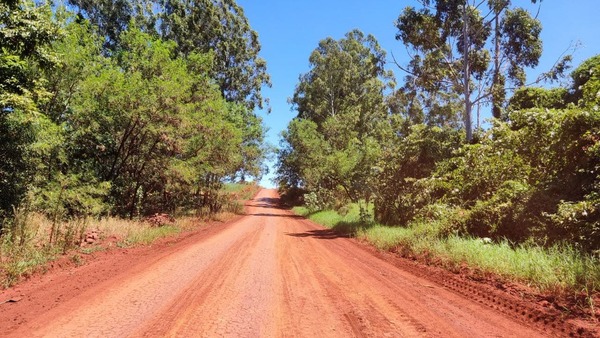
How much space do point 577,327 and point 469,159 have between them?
347 inches

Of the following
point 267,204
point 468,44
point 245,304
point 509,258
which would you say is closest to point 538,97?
point 468,44

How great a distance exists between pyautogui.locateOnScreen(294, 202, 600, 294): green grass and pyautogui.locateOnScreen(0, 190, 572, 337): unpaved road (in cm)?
131

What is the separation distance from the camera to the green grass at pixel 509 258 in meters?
5.50

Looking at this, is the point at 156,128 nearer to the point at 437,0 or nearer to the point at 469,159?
the point at 469,159

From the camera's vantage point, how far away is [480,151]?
39.8ft

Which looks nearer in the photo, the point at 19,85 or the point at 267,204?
the point at 19,85

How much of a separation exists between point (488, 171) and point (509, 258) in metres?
5.31

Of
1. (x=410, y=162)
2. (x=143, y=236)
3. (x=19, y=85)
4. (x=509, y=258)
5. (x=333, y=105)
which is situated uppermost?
(x=333, y=105)

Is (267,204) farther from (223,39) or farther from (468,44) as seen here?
(468,44)

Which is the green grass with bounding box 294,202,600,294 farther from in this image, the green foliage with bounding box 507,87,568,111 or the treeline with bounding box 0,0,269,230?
the green foliage with bounding box 507,87,568,111

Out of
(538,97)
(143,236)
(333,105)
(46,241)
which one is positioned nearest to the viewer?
(46,241)

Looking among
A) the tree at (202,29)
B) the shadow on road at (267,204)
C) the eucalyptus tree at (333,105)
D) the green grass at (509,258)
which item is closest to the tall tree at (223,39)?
the tree at (202,29)

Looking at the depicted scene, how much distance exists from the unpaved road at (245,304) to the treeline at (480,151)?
3.69 m

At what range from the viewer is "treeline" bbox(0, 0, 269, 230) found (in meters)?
10.2
